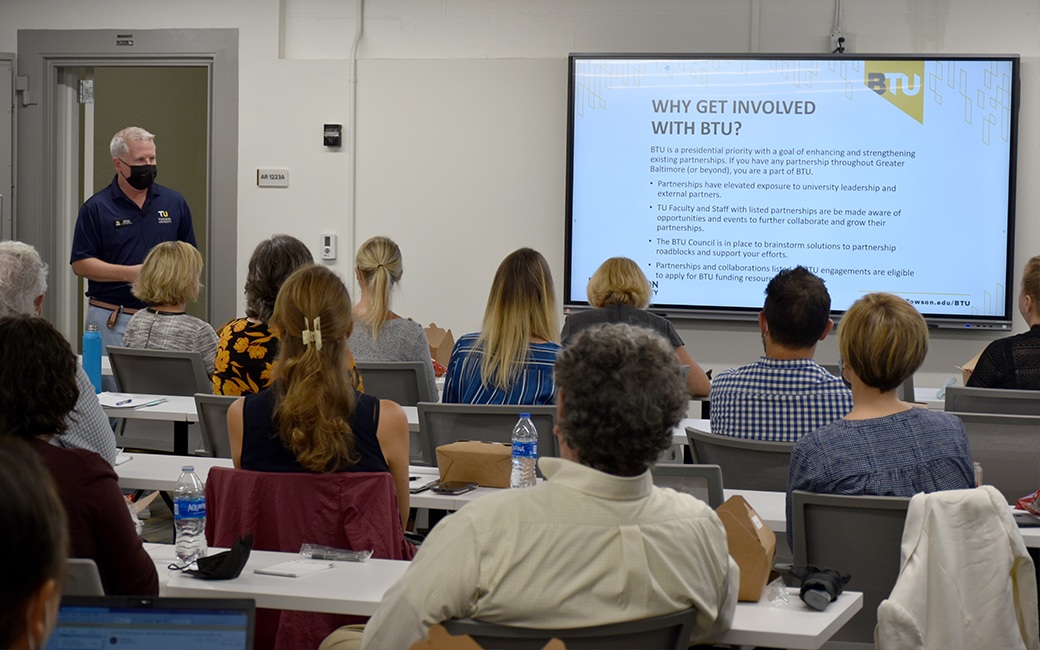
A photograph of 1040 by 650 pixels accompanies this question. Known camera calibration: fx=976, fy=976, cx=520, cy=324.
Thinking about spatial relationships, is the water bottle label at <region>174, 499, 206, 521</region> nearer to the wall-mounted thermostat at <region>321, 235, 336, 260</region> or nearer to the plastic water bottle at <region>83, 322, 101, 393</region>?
the plastic water bottle at <region>83, 322, 101, 393</region>

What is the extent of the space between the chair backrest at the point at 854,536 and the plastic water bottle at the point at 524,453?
0.85 m

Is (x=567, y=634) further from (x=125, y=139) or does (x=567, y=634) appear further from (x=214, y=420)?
(x=125, y=139)

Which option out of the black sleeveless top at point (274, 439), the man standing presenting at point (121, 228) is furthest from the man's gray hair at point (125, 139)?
the black sleeveless top at point (274, 439)

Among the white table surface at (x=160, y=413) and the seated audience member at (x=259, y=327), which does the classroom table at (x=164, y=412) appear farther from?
the seated audience member at (x=259, y=327)

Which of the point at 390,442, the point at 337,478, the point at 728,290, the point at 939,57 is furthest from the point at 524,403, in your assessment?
the point at 939,57

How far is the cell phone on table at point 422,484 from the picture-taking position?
2.49 metres

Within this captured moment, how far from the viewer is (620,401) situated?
1419mm

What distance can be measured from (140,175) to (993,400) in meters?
4.47

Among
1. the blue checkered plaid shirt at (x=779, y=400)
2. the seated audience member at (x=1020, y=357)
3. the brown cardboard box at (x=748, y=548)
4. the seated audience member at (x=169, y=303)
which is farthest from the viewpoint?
the seated audience member at (x=169, y=303)

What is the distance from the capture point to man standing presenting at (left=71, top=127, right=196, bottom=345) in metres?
5.37

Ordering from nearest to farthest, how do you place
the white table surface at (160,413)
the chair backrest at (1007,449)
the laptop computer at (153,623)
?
the laptop computer at (153,623)
the chair backrest at (1007,449)
the white table surface at (160,413)

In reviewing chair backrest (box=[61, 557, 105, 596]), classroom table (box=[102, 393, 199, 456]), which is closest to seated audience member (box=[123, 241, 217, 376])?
classroom table (box=[102, 393, 199, 456])

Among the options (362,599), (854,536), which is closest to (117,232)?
(362,599)

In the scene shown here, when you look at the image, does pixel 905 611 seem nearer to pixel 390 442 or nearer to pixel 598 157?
pixel 390 442
